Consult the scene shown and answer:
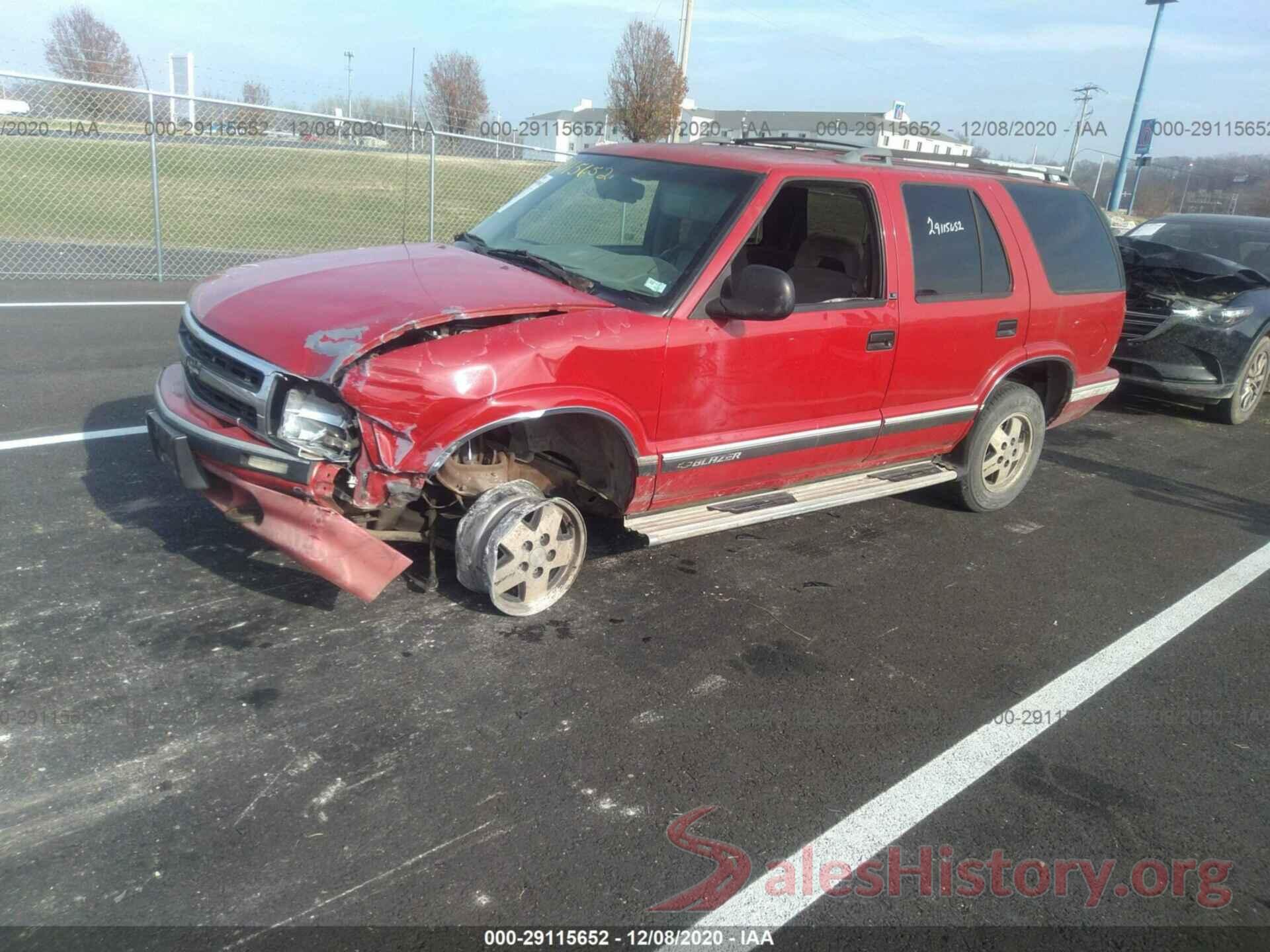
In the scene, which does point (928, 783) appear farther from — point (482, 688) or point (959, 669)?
point (482, 688)

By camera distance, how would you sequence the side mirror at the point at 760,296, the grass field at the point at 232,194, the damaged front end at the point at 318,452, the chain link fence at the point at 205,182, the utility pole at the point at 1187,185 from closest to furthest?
the damaged front end at the point at 318,452 < the side mirror at the point at 760,296 < the chain link fence at the point at 205,182 < the grass field at the point at 232,194 < the utility pole at the point at 1187,185

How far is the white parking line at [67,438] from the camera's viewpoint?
17.6 feet

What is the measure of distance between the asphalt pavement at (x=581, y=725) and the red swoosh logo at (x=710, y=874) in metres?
0.03

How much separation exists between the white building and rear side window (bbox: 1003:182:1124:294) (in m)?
0.58

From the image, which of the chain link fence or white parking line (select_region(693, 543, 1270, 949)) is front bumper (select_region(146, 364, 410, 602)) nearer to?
white parking line (select_region(693, 543, 1270, 949))

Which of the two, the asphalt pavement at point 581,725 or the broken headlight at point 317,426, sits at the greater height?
the broken headlight at point 317,426

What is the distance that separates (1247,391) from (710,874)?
27.2ft

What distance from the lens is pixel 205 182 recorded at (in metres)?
19.8

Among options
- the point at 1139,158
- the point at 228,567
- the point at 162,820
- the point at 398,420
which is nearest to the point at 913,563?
the point at 398,420

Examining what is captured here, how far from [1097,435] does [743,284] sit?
17.7ft

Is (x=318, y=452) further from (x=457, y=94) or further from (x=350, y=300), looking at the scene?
(x=457, y=94)

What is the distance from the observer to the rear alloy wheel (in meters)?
Result: 3.79

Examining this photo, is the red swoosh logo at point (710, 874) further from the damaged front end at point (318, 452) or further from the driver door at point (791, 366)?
the driver door at point (791, 366)
